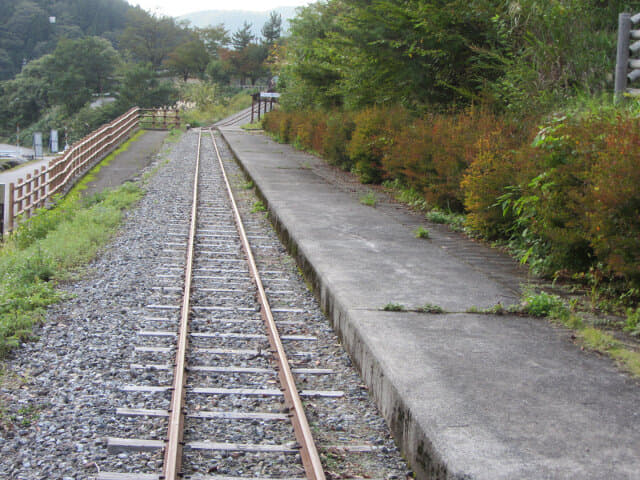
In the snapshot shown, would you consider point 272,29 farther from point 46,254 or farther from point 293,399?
point 293,399

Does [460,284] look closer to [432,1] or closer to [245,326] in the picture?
[245,326]

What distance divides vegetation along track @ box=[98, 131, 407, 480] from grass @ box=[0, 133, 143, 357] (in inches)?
48.1

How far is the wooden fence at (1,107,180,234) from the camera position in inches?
607

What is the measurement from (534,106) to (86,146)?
1715cm

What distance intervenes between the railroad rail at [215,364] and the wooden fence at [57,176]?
20.2 feet

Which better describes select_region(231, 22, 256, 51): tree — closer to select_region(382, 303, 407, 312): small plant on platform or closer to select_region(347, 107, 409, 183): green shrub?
select_region(347, 107, 409, 183): green shrub

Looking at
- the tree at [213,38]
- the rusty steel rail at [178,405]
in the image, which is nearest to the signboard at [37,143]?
the rusty steel rail at [178,405]

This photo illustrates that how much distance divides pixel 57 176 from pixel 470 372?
16.4m

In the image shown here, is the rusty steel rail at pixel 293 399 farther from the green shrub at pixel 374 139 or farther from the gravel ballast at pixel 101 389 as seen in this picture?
the green shrub at pixel 374 139

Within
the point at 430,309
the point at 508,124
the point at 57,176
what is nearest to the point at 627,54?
the point at 508,124

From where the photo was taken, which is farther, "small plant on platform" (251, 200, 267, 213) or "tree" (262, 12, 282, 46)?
"tree" (262, 12, 282, 46)

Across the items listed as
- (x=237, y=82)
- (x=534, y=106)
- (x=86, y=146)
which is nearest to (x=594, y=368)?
(x=534, y=106)

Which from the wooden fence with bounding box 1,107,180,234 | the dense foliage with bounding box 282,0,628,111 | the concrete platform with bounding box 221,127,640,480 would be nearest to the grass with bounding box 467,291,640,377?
the concrete platform with bounding box 221,127,640,480

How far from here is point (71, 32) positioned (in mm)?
135250
